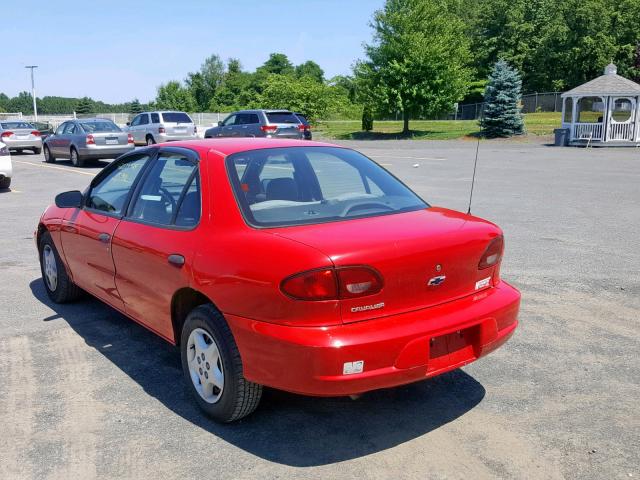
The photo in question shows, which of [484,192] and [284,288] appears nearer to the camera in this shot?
[284,288]

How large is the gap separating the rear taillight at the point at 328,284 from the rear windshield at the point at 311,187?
0.55 metres

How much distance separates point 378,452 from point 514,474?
2.23 ft

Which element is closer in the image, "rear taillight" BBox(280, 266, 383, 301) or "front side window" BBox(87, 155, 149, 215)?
"rear taillight" BBox(280, 266, 383, 301)

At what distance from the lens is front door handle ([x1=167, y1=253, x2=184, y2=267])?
12.0 ft

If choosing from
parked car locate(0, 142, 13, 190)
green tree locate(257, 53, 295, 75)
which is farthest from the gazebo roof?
green tree locate(257, 53, 295, 75)

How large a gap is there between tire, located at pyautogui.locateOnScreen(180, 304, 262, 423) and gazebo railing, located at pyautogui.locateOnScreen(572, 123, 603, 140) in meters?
29.9

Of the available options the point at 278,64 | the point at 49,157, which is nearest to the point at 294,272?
the point at 49,157

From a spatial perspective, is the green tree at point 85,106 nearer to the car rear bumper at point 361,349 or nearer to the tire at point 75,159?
the tire at point 75,159

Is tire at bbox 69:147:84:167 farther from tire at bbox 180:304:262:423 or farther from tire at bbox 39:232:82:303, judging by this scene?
tire at bbox 180:304:262:423

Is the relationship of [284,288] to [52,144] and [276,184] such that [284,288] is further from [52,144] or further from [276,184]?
[52,144]

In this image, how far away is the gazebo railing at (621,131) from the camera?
1164 inches

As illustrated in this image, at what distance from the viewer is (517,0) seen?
240 feet

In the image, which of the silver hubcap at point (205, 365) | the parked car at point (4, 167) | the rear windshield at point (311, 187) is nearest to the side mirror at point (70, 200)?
the rear windshield at point (311, 187)

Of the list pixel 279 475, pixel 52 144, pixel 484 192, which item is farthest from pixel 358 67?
pixel 279 475
